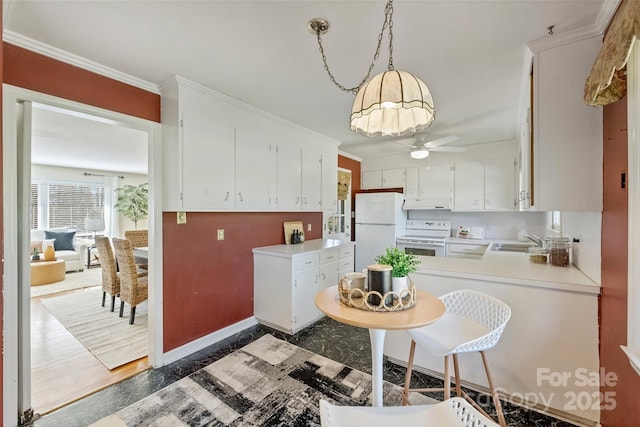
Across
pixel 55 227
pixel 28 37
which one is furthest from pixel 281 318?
pixel 55 227

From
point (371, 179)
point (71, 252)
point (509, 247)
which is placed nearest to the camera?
point (509, 247)

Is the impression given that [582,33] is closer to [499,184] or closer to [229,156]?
[229,156]

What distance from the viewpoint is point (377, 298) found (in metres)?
1.41

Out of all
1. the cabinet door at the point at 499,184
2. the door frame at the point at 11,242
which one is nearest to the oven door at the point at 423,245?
the cabinet door at the point at 499,184

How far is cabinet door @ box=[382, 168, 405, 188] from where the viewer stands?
199 inches

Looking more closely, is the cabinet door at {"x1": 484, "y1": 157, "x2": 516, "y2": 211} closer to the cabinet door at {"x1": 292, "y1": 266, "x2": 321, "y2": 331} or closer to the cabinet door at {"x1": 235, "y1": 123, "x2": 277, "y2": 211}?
the cabinet door at {"x1": 292, "y1": 266, "x2": 321, "y2": 331}

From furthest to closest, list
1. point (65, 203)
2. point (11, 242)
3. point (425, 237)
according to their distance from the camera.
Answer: point (65, 203) < point (425, 237) < point (11, 242)

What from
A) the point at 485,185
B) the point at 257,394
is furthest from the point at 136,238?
the point at 485,185

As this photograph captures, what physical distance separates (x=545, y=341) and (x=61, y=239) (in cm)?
782

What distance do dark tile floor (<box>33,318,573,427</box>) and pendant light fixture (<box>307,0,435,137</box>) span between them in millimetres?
1868

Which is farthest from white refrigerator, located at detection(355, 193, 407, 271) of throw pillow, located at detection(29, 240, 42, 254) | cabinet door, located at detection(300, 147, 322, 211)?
throw pillow, located at detection(29, 240, 42, 254)

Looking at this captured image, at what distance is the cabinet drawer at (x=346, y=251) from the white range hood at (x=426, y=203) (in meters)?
1.58

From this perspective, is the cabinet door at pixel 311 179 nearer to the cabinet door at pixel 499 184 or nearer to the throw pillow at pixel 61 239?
the cabinet door at pixel 499 184

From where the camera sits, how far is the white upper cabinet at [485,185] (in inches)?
164
